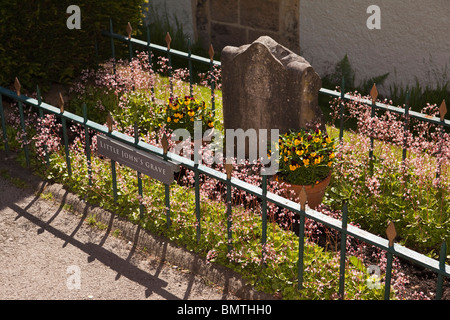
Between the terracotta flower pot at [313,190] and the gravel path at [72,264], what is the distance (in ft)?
3.92

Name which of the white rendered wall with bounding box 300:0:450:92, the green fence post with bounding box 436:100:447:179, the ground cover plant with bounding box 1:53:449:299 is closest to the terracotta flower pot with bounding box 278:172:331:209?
the ground cover plant with bounding box 1:53:449:299

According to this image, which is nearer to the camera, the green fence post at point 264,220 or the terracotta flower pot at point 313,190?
the green fence post at point 264,220

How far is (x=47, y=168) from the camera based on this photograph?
628 cm

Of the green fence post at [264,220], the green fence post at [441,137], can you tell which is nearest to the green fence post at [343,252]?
the green fence post at [264,220]

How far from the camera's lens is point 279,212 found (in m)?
5.77

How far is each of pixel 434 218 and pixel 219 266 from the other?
1.83 metres

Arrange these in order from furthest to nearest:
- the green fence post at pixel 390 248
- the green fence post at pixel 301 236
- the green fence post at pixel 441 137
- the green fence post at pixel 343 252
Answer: the green fence post at pixel 441 137 < the green fence post at pixel 301 236 < the green fence post at pixel 343 252 < the green fence post at pixel 390 248

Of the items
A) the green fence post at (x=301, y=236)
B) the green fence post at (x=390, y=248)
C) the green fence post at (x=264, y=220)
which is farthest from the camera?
the green fence post at (x=264, y=220)

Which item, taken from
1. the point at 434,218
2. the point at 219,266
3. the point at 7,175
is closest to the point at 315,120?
the point at 434,218

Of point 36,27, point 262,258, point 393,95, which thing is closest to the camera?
point 262,258

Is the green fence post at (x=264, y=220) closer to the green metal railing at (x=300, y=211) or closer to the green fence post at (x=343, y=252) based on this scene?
the green metal railing at (x=300, y=211)

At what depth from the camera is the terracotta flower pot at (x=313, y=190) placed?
572 centimetres

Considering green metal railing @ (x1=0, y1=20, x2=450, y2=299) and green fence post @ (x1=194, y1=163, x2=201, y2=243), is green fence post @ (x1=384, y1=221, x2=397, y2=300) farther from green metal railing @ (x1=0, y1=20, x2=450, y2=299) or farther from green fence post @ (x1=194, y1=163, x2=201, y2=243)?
green fence post @ (x1=194, y1=163, x2=201, y2=243)

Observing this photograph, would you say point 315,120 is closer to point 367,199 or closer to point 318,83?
point 318,83
